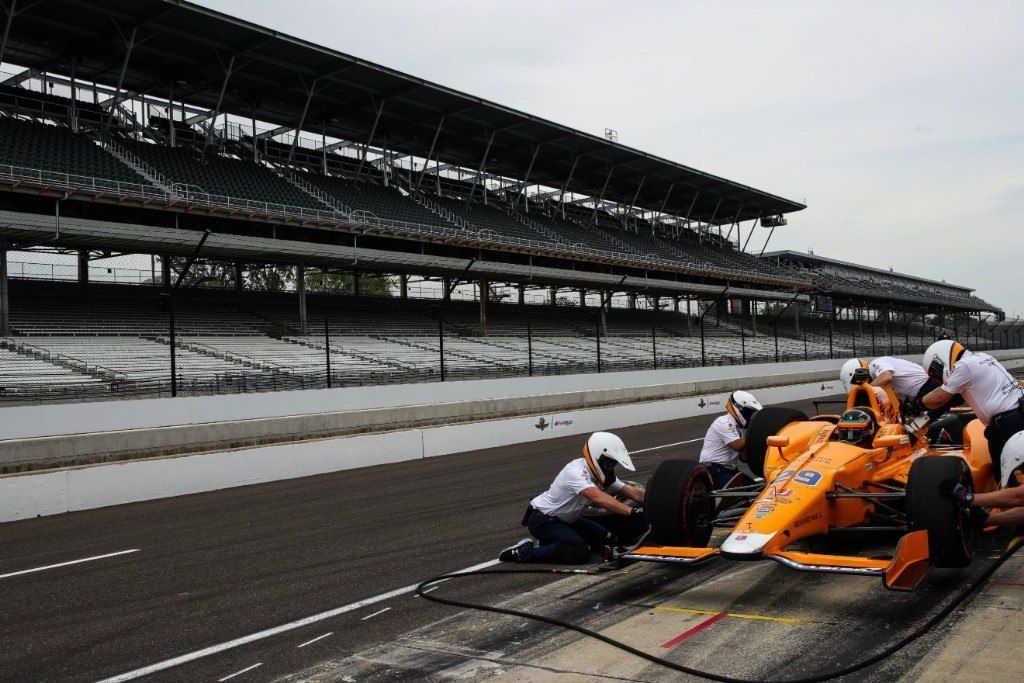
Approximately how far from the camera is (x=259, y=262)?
1131 inches

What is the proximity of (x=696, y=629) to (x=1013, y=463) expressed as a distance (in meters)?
2.81

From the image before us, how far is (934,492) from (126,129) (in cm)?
3004

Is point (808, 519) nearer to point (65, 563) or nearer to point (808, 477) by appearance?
point (808, 477)

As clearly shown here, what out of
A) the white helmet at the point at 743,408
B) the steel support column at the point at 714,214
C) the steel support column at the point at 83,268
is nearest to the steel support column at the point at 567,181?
the steel support column at the point at 714,214

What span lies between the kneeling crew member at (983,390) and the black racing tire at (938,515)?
5.32 feet

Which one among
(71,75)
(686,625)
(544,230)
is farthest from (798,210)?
(686,625)

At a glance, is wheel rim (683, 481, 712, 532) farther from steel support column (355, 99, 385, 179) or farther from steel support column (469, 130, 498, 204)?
steel support column (469, 130, 498, 204)

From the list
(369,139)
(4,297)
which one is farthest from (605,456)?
(369,139)

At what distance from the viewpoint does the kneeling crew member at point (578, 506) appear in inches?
270

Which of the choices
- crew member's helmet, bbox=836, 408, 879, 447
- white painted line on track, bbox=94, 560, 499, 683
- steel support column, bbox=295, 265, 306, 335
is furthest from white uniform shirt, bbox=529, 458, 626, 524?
steel support column, bbox=295, 265, 306, 335

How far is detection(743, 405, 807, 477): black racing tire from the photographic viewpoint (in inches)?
341

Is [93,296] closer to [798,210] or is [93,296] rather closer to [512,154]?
[512,154]

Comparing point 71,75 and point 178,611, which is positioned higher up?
point 71,75

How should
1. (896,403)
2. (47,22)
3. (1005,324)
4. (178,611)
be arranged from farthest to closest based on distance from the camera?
(1005,324), (47,22), (896,403), (178,611)
